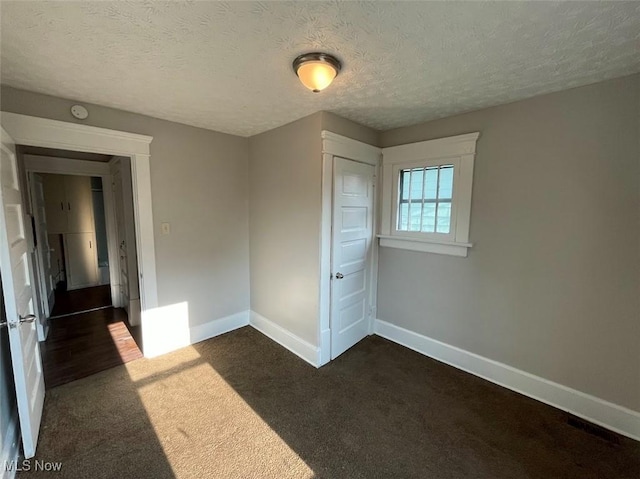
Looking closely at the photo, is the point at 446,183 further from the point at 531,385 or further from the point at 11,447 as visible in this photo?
the point at 11,447

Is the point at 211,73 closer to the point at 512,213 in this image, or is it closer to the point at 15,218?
the point at 15,218

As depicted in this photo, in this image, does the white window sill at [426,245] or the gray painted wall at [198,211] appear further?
the gray painted wall at [198,211]

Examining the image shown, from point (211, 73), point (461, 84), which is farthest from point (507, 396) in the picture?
point (211, 73)

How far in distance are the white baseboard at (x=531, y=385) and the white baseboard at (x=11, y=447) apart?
117 inches

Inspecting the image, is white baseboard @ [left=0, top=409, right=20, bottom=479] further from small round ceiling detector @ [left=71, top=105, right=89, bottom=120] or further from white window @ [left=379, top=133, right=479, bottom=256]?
white window @ [left=379, top=133, right=479, bottom=256]

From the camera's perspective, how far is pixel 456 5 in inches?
45.0

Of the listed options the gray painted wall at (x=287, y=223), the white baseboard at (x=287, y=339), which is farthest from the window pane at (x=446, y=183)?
the white baseboard at (x=287, y=339)

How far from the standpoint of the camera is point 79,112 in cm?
218

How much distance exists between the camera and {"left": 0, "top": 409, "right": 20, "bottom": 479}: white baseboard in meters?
1.45

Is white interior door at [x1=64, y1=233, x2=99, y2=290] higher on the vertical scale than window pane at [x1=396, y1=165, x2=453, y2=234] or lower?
lower

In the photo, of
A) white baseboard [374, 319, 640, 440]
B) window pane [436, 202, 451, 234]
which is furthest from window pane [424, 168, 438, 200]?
white baseboard [374, 319, 640, 440]

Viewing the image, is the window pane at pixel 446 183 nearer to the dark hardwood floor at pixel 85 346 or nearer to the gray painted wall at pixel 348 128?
the gray painted wall at pixel 348 128

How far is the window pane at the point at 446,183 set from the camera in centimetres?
258

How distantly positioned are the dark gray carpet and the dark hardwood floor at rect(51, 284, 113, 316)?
214 centimetres
